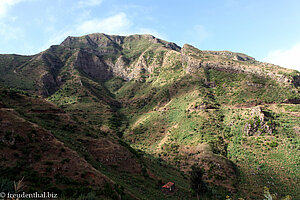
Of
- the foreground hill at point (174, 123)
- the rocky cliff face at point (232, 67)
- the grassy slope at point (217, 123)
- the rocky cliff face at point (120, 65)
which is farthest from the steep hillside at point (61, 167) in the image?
the rocky cliff face at point (120, 65)

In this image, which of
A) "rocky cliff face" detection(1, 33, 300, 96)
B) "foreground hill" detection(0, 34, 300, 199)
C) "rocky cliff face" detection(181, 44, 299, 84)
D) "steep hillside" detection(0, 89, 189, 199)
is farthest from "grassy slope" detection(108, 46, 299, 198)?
"steep hillside" detection(0, 89, 189, 199)

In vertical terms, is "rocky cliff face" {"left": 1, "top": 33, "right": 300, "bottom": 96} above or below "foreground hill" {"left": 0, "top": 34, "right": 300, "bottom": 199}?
above

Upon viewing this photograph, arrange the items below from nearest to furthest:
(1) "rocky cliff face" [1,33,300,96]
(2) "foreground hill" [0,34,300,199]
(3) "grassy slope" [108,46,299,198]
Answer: (2) "foreground hill" [0,34,300,199] < (3) "grassy slope" [108,46,299,198] < (1) "rocky cliff face" [1,33,300,96]

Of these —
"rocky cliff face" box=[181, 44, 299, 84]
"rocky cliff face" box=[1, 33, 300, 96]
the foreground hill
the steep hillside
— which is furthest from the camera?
"rocky cliff face" box=[1, 33, 300, 96]

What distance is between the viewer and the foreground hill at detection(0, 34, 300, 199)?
24.3m

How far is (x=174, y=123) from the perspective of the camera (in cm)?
6384

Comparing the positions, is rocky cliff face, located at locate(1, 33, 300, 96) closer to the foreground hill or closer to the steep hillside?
the foreground hill

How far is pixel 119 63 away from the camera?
15738 cm

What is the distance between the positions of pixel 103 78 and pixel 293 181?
149 metres

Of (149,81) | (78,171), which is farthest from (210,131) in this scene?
(149,81)

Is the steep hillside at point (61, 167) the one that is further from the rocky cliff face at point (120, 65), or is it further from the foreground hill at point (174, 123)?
the rocky cliff face at point (120, 65)

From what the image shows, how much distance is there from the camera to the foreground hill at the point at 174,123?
79.9 feet

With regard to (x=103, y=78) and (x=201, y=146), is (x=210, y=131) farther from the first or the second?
(x=103, y=78)

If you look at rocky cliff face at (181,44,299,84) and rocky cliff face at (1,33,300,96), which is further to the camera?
rocky cliff face at (1,33,300,96)
